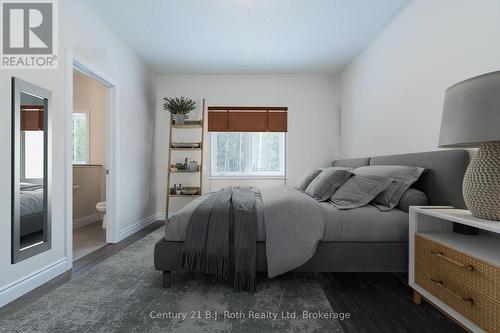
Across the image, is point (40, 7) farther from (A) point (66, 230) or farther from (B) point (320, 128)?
(B) point (320, 128)

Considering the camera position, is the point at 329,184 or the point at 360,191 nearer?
the point at 360,191

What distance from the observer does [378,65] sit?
3.09 metres

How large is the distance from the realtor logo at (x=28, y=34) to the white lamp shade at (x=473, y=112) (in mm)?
2852

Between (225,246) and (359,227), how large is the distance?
1.02 m

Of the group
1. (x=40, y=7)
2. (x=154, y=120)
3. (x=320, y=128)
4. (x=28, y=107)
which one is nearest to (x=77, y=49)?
(x=40, y=7)

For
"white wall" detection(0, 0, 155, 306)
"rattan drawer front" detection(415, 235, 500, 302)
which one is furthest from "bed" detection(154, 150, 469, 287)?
"white wall" detection(0, 0, 155, 306)

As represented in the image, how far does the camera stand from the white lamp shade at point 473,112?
3.77 ft

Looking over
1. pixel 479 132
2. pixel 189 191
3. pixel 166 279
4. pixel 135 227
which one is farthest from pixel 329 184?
pixel 135 227

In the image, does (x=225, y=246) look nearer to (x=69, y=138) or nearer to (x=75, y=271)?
(x=75, y=271)

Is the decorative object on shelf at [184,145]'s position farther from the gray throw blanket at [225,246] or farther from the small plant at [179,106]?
the gray throw blanket at [225,246]

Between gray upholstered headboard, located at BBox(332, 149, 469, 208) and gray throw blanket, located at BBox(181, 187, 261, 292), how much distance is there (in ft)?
4.67

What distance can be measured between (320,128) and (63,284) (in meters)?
4.01

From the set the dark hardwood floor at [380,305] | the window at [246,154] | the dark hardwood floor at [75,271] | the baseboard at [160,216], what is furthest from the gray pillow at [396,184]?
the baseboard at [160,216]

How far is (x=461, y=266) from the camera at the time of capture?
129 centimetres
